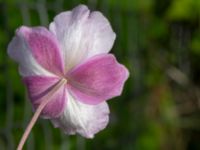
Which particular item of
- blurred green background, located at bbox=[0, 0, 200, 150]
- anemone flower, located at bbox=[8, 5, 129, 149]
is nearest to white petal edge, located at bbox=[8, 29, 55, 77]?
anemone flower, located at bbox=[8, 5, 129, 149]

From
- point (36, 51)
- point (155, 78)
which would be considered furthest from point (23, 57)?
point (155, 78)

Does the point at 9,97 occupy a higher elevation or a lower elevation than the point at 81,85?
lower

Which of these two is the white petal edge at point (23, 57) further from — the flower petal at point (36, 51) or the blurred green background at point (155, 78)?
the blurred green background at point (155, 78)

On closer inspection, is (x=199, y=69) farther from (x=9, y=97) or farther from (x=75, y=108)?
(x=75, y=108)

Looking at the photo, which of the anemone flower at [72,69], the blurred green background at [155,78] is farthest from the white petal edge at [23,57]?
the blurred green background at [155,78]

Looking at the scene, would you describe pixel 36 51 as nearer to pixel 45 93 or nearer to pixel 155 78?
pixel 45 93

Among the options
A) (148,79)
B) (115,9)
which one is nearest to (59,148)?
(115,9)

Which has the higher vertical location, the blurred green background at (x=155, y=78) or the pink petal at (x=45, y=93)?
the pink petal at (x=45, y=93)
